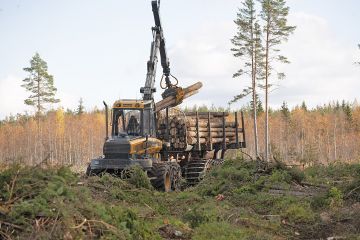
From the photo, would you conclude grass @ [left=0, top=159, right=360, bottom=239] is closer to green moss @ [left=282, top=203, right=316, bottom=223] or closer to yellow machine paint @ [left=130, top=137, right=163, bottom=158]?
green moss @ [left=282, top=203, right=316, bottom=223]

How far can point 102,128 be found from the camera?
91438 mm

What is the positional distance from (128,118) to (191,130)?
4.78 m

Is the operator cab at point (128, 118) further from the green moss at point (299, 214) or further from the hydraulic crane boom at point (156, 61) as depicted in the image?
the green moss at point (299, 214)

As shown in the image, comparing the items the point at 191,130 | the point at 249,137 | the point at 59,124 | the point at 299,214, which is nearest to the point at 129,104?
the point at 191,130

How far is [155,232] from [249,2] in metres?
35.4

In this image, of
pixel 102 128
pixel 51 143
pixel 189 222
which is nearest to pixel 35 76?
pixel 51 143

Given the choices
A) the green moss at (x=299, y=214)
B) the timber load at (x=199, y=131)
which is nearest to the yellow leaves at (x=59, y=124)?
the timber load at (x=199, y=131)

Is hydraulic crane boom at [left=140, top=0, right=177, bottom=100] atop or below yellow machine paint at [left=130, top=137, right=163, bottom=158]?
atop

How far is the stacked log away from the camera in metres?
21.7

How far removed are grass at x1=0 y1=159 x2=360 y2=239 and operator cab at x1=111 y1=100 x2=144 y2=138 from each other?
210cm

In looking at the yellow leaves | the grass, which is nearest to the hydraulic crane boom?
the grass

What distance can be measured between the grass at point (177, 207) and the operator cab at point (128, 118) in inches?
82.8

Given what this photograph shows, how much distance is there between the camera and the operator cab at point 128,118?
1794cm

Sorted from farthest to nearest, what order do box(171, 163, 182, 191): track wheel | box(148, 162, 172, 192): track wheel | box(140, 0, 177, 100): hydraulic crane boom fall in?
1. box(140, 0, 177, 100): hydraulic crane boom
2. box(171, 163, 182, 191): track wheel
3. box(148, 162, 172, 192): track wheel
